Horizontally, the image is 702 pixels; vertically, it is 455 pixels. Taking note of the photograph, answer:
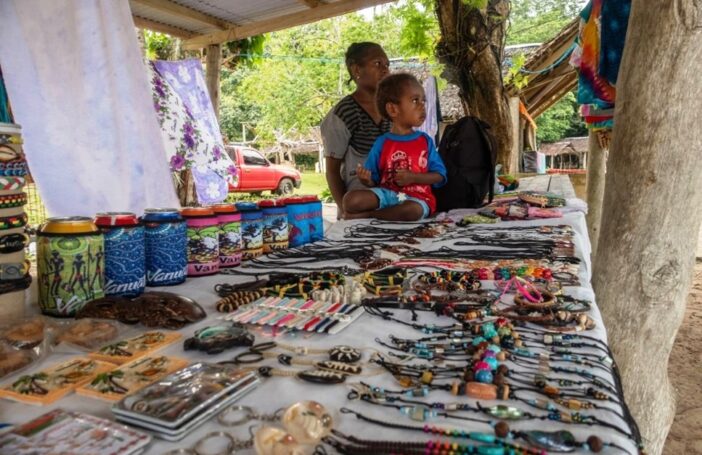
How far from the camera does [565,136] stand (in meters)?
28.9

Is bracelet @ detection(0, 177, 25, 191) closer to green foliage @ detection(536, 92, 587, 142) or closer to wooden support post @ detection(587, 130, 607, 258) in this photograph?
wooden support post @ detection(587, 130, 607, 258)

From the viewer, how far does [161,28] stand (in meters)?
4.72

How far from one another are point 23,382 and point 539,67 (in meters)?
9.70

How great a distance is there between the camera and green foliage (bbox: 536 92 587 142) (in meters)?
28.3

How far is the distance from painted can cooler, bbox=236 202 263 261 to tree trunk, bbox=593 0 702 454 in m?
1.66

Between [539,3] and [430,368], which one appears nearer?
[430,368]

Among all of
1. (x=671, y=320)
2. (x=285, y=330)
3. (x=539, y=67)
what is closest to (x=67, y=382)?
(x=285, y=330)

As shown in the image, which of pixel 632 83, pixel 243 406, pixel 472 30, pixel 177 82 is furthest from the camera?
pixel 472 30

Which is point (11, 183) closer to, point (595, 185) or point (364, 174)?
point (364, 174)

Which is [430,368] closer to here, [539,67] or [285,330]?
[285,330]

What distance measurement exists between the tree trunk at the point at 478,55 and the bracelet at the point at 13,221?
5.68 meters

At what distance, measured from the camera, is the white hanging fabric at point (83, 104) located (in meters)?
2.36

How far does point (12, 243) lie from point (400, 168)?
2.42 meters

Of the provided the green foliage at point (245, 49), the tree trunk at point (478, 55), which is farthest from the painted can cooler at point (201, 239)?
the tree trunk at point (478, 55)
